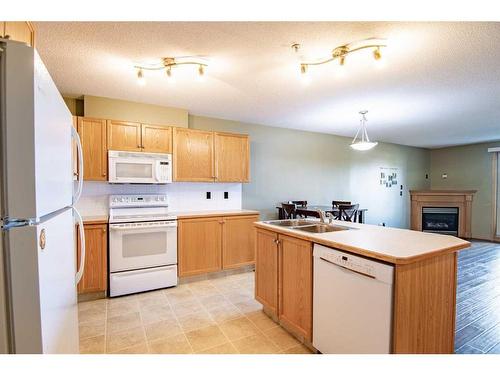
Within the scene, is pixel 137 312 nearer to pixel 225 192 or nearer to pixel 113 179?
pixel 113 179

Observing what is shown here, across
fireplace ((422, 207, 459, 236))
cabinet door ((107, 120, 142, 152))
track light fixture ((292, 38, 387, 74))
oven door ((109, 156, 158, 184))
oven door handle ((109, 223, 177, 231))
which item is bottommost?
fireplace ((422, 207, 459, 236))

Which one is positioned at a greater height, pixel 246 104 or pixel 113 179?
pixel 246 104

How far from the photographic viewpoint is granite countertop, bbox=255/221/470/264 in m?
1.41

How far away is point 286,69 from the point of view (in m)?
2.40

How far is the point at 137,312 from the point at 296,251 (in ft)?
5.92

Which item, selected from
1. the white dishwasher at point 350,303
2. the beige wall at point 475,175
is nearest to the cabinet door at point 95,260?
the white dishwasher at point 350,303

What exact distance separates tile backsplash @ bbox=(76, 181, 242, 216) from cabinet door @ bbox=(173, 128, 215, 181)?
323mm

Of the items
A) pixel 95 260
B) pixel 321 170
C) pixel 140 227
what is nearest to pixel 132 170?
pixel 140 227

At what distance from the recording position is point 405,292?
1395mm

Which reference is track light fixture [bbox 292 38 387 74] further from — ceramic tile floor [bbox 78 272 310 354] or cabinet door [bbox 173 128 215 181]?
ceramic tile floor [bbox 78 272 310 354]

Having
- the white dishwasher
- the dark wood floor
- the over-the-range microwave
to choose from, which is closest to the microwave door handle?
the over-the-range microwave

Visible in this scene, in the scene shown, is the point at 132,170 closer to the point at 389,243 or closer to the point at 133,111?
the point at 133,111

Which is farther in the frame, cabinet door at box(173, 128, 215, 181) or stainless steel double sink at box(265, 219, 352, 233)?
cabinet door at box(173, 128, 215, 181)
